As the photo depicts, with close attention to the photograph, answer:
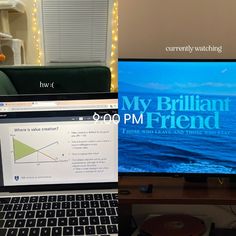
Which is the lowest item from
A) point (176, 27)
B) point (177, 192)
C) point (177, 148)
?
point (177, 192)

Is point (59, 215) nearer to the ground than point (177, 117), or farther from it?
nearer to the ground

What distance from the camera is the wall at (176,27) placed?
1418mm

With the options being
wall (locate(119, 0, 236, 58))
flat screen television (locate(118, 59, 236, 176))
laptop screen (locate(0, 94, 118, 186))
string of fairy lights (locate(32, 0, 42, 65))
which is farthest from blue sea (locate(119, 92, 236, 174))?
string of fairy lights (locate(32, 0, 42, 65))

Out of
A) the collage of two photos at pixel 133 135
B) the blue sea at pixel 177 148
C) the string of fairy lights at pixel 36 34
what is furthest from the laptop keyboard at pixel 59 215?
the string of fairy lights at pixel 36 34

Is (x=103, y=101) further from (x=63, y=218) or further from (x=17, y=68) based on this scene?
(x=17, y=68)

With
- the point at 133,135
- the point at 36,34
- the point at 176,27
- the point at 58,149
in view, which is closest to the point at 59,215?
the point at 58,149

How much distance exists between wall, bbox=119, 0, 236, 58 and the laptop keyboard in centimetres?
66

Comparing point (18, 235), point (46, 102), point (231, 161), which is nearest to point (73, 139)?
point (46, 102)

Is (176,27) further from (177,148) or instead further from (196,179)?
(196,179)

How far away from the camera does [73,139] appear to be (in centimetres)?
104

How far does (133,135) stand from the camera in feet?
4.09

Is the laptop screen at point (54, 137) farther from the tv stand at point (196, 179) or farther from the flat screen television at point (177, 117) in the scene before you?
the tv stand at point (196, 179)

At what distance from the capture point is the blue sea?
48.6 inches

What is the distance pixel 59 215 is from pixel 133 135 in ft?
1.36
